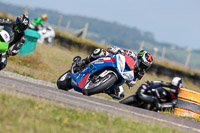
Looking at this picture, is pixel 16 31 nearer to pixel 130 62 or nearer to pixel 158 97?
pixel 130 62

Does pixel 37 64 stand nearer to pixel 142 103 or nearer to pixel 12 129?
pixel 142 103

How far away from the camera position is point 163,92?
413 inches

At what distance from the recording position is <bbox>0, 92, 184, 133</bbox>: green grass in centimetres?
534

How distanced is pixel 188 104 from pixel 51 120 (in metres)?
7.45

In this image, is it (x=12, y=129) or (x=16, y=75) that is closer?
(x=12, y=129)

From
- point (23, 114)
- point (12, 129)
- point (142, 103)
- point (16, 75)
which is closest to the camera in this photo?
point (12, 129)

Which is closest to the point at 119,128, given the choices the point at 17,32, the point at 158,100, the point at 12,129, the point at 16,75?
the point at 12,129

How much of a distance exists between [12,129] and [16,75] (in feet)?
32.0

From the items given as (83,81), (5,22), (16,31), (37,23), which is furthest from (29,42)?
(83,81)

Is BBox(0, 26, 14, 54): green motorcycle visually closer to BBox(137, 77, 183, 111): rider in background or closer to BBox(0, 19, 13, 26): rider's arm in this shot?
BBox(0, 19, 13, 26): rider's arm

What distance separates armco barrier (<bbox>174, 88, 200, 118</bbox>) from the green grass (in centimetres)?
544

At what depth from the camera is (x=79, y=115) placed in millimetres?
6664

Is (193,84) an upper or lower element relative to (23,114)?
lower

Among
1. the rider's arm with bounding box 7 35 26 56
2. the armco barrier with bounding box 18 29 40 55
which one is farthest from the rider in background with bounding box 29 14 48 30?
the rider's arm with bounding box 7 35 26 56
